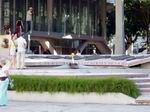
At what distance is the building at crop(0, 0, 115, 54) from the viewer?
48.0 meters

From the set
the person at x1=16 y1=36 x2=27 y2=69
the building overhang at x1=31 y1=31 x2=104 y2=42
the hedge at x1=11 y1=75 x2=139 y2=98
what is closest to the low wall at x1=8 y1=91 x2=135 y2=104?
the hedge at x1=11 y1=75 x2=139 y2=98

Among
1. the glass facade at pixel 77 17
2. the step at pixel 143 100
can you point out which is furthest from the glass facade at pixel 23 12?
the step at pixel 143 100

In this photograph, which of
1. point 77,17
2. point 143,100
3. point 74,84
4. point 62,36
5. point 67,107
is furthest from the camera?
point 77,17

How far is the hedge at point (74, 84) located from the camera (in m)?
18.5

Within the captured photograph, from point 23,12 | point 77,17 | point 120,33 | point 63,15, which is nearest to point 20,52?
point 120,33

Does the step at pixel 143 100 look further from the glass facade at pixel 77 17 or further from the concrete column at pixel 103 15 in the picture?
the concrete column at pixel 103 15

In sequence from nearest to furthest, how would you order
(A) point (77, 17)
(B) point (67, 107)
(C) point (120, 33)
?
1. (B) point (67, 107)
2. (C) point (120, 33)
3. (A) point (77, 17)

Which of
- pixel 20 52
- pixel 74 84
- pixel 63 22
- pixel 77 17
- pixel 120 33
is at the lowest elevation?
pixel 74 84

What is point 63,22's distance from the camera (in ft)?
182

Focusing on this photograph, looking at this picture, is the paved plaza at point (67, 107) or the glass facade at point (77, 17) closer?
the paved plaza at point (67, 107)

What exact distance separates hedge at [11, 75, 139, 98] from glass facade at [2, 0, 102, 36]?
2681 centimetres

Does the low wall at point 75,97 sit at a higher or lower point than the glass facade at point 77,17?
lower

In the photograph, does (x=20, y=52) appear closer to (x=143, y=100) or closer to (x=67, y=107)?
(x=67, y=107)

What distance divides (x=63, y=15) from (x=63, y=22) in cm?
82
